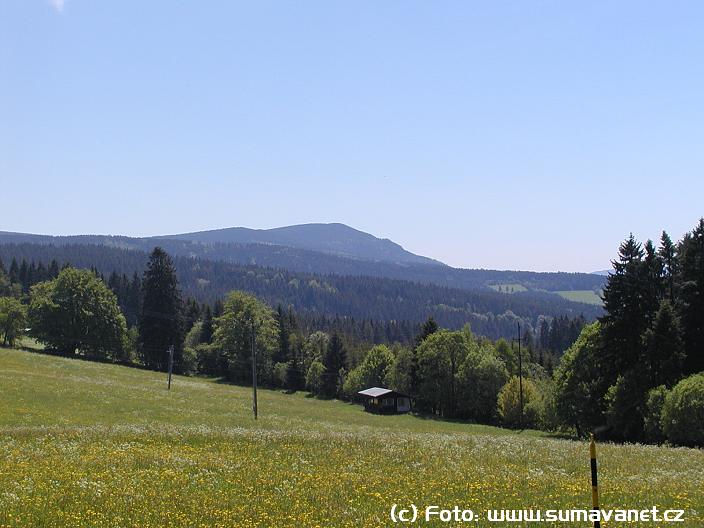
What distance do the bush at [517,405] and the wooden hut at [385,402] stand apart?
17.5 metres

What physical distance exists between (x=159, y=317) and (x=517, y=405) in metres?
59.6

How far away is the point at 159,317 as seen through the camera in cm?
10175

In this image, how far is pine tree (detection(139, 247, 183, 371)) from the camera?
101 metres

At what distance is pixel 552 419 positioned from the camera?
64.4 m

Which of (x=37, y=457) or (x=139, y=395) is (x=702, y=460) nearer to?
→ (x=37, y=457)

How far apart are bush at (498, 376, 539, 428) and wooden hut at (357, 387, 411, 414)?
1755cm

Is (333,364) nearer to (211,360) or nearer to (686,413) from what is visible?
(211,360)

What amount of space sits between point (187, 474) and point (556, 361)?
11977 centimetres

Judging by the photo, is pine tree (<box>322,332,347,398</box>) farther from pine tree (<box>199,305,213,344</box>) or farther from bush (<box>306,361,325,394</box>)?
pine tree (<box>199,305,213,344</box>)

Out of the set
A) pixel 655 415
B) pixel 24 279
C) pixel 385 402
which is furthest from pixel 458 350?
pixel 24 279

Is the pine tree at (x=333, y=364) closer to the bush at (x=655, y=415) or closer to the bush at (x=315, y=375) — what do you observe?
the bush at (x=315, y=375)

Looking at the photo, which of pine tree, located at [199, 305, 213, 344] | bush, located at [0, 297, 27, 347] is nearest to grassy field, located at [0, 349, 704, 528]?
bush, located at [0, 297, 27, 347]

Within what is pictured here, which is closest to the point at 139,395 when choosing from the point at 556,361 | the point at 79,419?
the point at 79,419

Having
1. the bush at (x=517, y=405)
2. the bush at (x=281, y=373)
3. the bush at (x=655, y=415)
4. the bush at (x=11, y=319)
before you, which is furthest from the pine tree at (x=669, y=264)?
the bush at (x=11, y=319)
